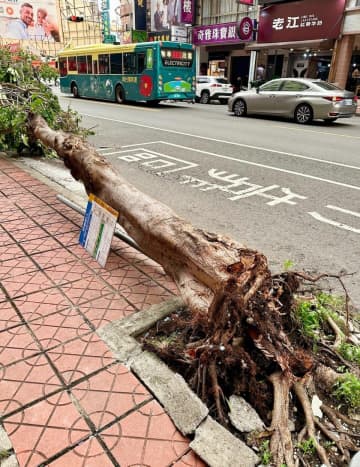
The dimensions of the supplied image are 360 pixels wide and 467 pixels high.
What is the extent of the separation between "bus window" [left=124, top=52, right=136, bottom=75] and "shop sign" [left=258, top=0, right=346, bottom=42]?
32.4 feet

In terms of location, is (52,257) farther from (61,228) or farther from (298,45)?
(298,45)

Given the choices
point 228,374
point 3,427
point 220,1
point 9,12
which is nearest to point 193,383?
point 228,374

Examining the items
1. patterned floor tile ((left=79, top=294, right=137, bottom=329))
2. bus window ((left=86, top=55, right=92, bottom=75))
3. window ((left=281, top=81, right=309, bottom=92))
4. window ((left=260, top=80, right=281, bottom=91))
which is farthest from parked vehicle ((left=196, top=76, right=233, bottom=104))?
patterned floor tile ((left=79, top=294, right=137, bottom=329))

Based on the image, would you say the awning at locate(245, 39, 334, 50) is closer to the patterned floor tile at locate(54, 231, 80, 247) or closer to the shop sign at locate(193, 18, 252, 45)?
the shop sign at locate(193, 18, 252, 45)

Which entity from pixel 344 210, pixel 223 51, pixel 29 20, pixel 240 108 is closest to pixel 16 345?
pixel 344 210

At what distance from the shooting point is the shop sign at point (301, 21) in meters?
19.8

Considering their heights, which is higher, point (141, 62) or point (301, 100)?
point (141, 62)

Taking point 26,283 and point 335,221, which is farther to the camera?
point 335,221

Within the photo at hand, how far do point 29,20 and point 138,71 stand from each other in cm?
3662

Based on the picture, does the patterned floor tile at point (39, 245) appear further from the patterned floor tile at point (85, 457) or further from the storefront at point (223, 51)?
the storefront at point (223, 51)

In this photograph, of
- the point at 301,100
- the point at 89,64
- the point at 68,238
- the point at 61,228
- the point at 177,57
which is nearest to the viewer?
the point at 68,238

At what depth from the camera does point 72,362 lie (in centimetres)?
230

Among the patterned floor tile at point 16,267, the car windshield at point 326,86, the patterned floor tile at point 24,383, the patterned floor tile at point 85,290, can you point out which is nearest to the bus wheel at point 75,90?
the car windshield at point 326,86

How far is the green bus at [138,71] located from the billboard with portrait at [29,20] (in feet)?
97.8
